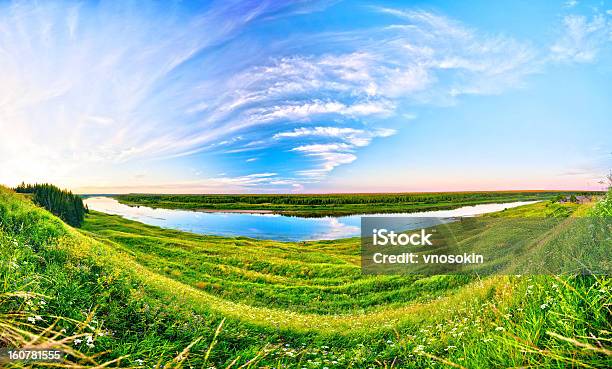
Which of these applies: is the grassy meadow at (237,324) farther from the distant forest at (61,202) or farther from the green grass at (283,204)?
the green grass at (283,204)

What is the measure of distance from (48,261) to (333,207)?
A: 55521 mm

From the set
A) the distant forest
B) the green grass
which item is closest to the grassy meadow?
the distant forest

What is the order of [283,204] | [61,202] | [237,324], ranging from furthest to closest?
[283,204]
[61,202]
[237,324]

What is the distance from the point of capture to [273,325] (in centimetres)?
812

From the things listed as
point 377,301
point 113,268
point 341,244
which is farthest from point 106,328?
point 341,244

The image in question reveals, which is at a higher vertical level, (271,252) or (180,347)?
(180,347)

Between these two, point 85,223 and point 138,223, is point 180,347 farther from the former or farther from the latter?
point 138,223

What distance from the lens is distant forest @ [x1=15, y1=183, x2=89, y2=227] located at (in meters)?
18.0

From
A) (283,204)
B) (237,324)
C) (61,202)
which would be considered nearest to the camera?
(237,324)

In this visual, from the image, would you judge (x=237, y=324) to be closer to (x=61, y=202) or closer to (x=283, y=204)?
(x=61, y=202)

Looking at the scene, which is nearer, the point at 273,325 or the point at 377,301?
the point at 273,325

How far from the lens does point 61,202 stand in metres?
21.9

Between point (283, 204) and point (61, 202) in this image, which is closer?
point (61, 202)

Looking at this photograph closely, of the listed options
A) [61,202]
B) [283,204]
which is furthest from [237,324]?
[283,204]
